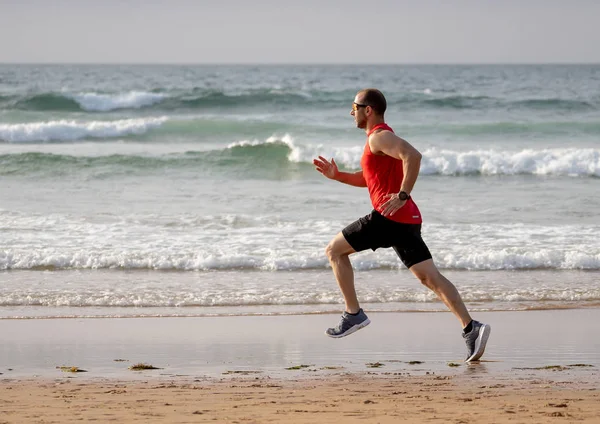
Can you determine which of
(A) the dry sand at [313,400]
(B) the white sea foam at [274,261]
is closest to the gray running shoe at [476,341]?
(A) the dry sand at [313,400]

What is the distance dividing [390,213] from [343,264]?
1.89 ft

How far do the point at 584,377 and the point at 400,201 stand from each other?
1.46 m

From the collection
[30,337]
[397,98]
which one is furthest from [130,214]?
[397,98]

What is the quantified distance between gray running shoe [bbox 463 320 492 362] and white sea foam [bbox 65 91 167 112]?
2789cm

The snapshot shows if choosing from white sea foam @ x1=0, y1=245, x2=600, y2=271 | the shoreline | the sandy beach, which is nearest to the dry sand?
the sandy beach

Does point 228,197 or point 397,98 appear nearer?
point 228,197

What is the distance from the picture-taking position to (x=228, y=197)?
1470 centimetres

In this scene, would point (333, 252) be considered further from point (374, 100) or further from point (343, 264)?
point (374, 100)

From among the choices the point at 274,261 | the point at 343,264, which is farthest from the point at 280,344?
the point at 274,261

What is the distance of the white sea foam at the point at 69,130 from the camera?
2441 centimetres

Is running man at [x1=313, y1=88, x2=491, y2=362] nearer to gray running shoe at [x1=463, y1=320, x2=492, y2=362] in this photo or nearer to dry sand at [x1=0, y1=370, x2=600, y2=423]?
gray running shoe at [x1=463, y1=320, x2=492, y2=362]

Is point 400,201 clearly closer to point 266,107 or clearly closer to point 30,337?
point 30,337

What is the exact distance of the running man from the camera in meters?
5.33

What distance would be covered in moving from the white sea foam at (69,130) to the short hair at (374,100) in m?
20.3
